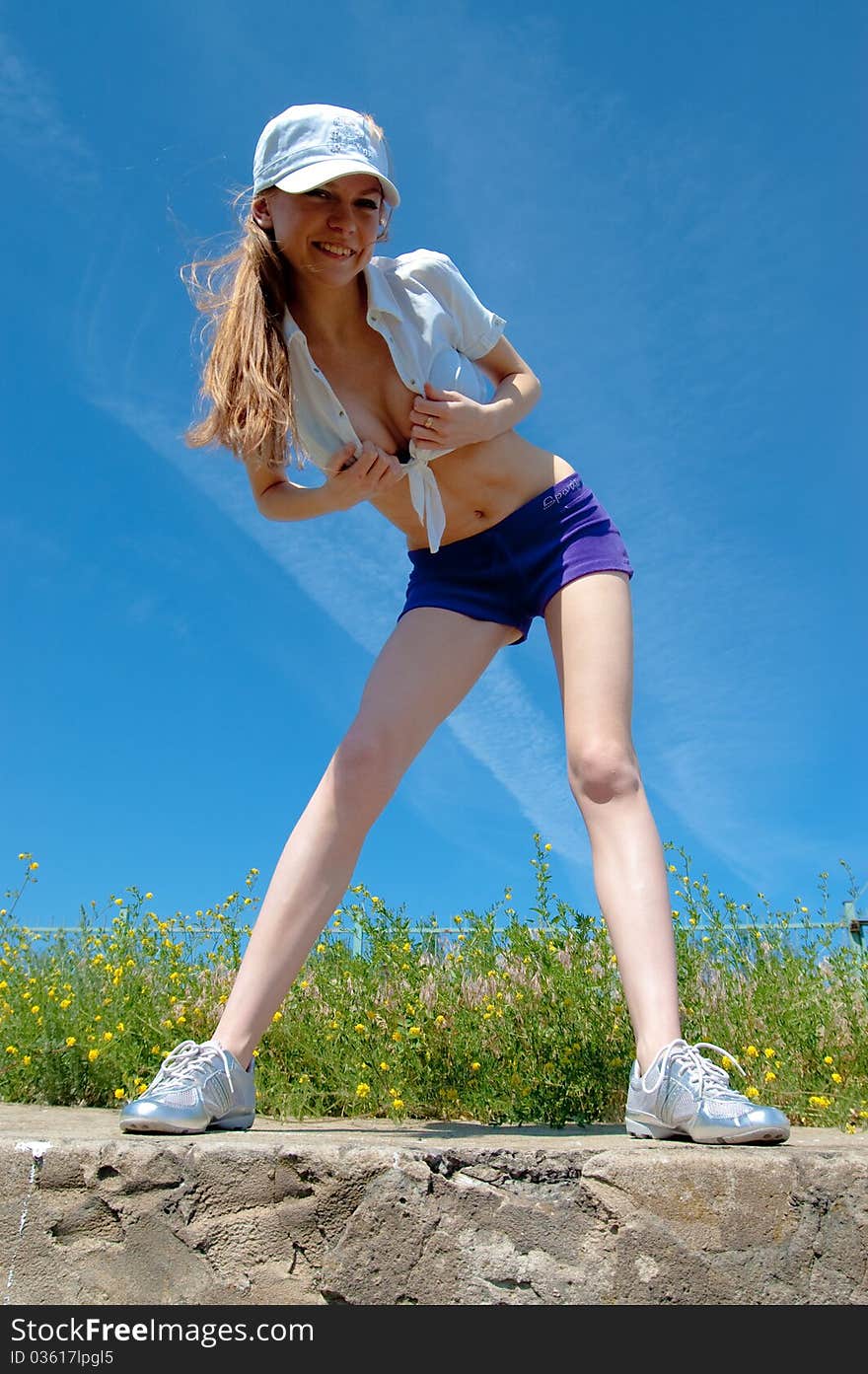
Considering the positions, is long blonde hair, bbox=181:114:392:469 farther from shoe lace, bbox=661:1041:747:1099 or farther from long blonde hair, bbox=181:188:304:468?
shoe lace, bbox=661:1041:747:1099

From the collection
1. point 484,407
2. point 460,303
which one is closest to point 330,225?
point 460,303

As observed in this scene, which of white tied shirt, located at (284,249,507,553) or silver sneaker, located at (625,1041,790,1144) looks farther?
white tied shirt, located at (284,249,507,553)

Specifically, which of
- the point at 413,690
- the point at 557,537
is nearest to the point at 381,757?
the point at 413,690

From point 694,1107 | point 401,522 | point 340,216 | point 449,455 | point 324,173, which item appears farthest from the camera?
point 401,522

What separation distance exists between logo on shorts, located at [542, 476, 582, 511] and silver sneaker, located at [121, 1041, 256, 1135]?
5.02 ft

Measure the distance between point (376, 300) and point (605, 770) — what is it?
129cm

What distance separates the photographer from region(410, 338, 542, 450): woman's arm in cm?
253

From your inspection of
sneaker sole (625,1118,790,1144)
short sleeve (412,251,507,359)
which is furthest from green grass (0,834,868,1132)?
short sleeve (412,251,507,359)

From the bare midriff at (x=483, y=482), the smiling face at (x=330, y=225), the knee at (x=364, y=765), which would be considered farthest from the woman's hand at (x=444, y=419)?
the knee at (x=364, y=765)

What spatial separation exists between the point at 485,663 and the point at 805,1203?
1428 mm

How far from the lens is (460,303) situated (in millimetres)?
2781

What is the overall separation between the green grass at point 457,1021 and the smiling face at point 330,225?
239 cm

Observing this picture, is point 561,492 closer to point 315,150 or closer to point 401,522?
point 401,522
